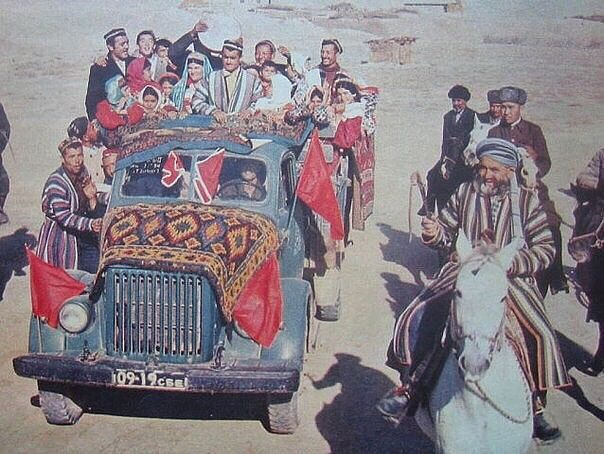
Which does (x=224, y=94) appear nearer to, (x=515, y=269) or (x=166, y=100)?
(x=166, y=100)

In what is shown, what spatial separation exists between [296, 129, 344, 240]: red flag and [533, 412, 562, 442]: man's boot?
196 cm

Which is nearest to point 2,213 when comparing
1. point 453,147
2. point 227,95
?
point 227,95

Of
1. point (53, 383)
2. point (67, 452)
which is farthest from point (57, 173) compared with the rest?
point (67, 452)

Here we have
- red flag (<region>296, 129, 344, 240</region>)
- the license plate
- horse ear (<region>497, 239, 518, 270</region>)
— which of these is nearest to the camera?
horse ear (<region>497, 239, 518, 270</region>)

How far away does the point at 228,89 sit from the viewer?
21.4 feet

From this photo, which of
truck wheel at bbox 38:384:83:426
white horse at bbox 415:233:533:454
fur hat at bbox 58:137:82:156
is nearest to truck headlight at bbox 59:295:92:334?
truck wheel at bbox 38:384:83:426

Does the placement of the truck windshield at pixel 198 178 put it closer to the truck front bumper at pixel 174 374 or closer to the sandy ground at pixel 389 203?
the sandy ground at pixel 389 203

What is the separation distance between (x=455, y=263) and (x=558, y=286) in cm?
83

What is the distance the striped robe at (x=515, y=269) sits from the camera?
5734 mm

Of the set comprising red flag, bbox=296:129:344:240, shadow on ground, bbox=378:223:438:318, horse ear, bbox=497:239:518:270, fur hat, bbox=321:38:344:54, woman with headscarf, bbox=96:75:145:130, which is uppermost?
fur hat, bbox=321:38:344:54

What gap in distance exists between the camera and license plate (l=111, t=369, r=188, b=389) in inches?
219

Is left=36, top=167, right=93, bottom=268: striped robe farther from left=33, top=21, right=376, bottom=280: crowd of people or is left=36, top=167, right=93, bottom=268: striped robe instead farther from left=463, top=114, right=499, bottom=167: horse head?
left=463, top=114, right=499, bottom=167: horse head

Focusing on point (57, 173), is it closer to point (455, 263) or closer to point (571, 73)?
point (455, 263)

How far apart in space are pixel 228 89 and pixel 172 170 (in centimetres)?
84
